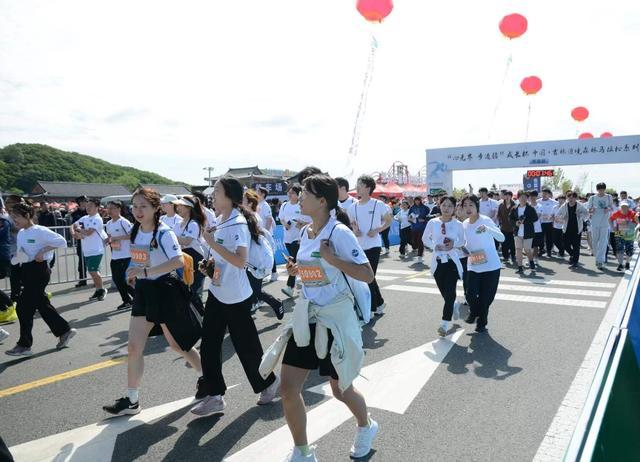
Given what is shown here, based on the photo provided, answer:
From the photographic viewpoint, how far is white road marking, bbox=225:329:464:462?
10.3ft

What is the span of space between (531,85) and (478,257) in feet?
52.7

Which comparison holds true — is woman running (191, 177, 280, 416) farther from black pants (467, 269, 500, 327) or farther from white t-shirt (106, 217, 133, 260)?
white t-shirt (106, 217, 133, 260)

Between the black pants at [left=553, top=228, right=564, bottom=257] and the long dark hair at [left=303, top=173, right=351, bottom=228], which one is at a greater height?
the long dark hair at [left=303, top=173, right=351, bottom=228]

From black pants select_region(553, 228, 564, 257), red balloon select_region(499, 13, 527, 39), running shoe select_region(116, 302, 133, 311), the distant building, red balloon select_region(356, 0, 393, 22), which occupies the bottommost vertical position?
running shoe select_region(116, 302, 133, 311)

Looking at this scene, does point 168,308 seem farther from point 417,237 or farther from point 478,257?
point 417,237

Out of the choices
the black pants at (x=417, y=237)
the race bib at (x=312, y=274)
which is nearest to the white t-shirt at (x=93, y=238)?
the race bib at (x=312, y=274)

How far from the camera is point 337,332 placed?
2689 millimetres

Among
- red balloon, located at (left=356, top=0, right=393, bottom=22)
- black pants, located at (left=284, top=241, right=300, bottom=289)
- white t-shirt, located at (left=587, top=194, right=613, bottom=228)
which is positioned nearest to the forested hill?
red balloon, located at (left=356, top=0, right=393, bottom=22)

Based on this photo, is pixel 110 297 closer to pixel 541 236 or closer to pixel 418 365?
pixel 418 365

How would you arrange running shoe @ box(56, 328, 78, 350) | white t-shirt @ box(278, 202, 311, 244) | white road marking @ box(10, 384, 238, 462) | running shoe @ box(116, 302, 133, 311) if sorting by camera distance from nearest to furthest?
white road marking @ box(10, 384, 238, 462)
running shoe @ box(56, 328, 78, 350)
running shoe @ box(116, 302, 133, 311)
white t-shirt @ box(278, 202, 311, 244)

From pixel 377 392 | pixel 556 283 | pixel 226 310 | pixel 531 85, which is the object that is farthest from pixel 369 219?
pixel 531 85

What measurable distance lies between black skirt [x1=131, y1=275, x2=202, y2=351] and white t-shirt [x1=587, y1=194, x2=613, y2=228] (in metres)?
10.5

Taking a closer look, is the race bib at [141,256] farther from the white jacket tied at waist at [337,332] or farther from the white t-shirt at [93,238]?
the white t-shirt at [93,238]

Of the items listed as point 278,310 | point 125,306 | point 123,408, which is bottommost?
point 125,306
